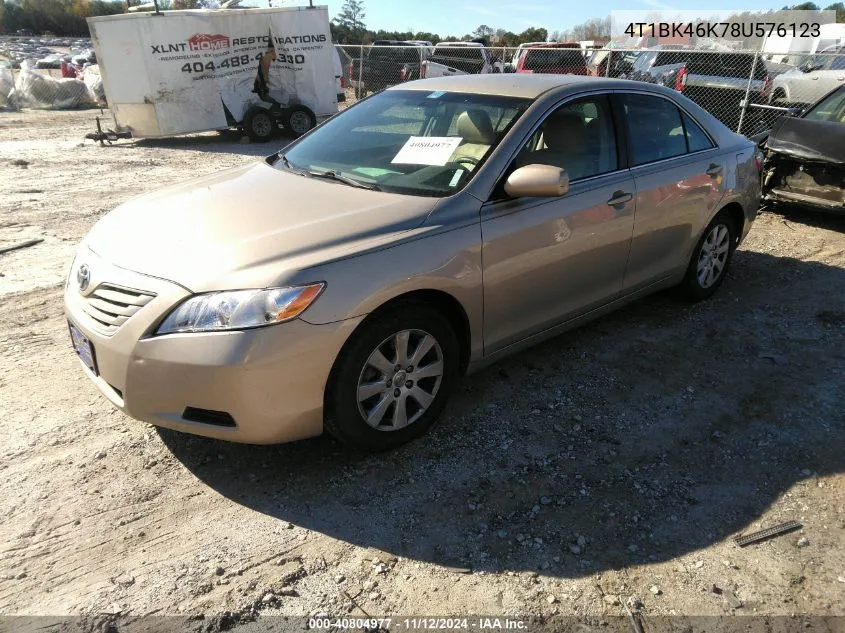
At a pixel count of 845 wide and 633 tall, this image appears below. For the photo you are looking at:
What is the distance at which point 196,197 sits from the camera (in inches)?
137

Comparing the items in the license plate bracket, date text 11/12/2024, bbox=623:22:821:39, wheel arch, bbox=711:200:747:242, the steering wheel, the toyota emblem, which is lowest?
wheel arch, bbox=711:200:747:242

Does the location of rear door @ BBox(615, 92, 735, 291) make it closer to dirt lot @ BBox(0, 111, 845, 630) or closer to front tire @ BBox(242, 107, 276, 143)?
dirt lot @ BBox(0, 111, 845, 630)

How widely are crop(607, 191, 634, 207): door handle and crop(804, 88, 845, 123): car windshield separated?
17.0 ft

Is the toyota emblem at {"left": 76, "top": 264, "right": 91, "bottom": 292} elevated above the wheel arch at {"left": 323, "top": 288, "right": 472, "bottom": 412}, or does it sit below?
above

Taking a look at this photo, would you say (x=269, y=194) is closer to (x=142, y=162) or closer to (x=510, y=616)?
(x=510, y=616)

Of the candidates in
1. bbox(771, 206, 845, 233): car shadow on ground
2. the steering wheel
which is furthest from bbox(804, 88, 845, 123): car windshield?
the steering wheel

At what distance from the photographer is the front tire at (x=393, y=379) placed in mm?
2857

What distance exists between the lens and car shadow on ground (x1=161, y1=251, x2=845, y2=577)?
2.72 metres

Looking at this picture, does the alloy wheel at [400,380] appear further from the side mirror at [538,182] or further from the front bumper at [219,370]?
the side mirror at [538,182]

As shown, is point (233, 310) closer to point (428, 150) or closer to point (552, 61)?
point (428, 150)

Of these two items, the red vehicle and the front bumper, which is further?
the red vehicle

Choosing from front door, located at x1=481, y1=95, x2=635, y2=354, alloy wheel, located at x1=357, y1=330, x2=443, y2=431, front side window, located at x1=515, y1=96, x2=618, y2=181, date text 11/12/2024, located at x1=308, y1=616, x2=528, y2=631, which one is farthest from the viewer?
front side window, located at x1=515, y1=96, x2=618, y2=181

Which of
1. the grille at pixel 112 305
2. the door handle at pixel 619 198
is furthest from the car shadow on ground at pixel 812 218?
the grille at pixel 112 305

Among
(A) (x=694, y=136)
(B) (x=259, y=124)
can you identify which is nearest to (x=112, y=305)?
(A) (x=694, y=136)
